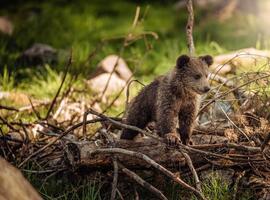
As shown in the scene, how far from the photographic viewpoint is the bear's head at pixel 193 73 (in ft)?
17.8

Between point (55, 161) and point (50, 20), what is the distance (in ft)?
20.3

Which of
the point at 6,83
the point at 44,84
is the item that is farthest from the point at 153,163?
the point at 6,83

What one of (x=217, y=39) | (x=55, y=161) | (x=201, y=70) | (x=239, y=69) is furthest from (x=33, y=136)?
(x=217, y=39)

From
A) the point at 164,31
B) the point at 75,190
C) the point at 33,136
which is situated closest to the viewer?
the point at 75,190

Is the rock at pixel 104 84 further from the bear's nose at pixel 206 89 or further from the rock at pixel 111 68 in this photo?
the bear's nose at pixel 206 89

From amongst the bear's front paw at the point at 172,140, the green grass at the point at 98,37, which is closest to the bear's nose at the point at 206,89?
the bear's front paw at the point at 172,140

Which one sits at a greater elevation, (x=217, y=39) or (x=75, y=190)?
(x=217, y=39)

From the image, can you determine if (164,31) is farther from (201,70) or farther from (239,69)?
(201,70)

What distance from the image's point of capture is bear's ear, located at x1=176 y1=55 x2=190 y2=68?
5.51 metres

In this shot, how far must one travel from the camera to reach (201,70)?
5570mm

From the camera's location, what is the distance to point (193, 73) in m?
Answer: 5.52

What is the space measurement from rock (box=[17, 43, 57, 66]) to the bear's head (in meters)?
4.40

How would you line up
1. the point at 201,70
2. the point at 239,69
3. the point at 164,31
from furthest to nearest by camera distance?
the point at 164,31 → the point at 239,69 → the point at 201,70

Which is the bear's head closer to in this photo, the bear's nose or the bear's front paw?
the bear's nose
